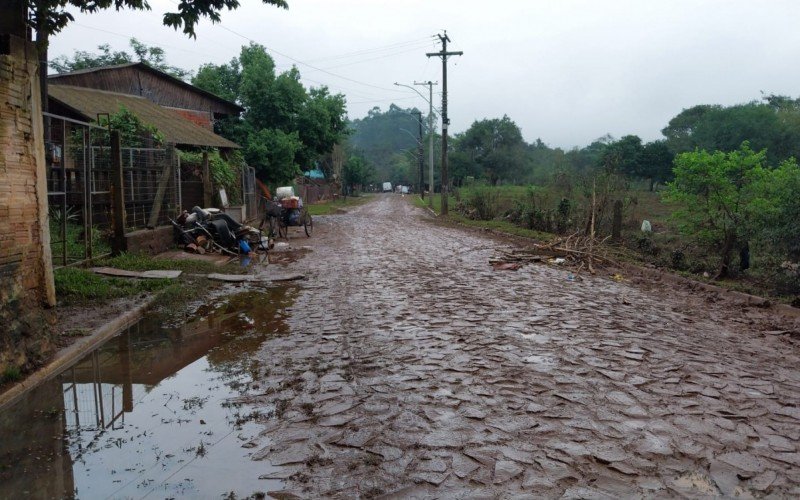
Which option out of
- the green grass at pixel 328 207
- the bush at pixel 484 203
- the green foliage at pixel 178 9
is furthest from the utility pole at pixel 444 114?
the green foliage at pixel 178 9

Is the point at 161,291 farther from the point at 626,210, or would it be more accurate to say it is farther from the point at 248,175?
the point at 248,175

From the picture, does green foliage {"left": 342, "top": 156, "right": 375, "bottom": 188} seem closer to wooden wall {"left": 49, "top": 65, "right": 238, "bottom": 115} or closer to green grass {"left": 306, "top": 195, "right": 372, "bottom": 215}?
green grass {"left": 306, "top": 195, "right": 372, "bottom": 215}

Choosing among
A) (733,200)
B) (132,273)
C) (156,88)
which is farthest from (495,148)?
(132,273)

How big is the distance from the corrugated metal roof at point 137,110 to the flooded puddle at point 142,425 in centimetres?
1432

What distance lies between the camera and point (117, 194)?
12734mm

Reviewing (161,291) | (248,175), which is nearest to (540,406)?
(161,291)

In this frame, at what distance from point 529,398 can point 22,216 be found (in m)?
5.30

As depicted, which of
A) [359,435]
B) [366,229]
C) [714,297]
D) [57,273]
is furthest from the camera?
[366,229]

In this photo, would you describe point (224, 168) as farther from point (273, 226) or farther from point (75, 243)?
point (75, 243)

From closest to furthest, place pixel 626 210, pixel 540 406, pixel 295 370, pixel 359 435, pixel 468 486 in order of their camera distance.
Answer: pixel 468 486
pixel 359 435
pixel 540 406
pixel 295 370
pixel 626 210

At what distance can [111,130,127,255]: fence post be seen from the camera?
41.5 ft

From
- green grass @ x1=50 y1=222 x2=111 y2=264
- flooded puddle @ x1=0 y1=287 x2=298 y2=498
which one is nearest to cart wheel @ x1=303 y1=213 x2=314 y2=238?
green grass @ x1=50 y1=222 x2=111 y2=264

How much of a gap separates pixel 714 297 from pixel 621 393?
6.48 meters

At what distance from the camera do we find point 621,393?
5.48 m
